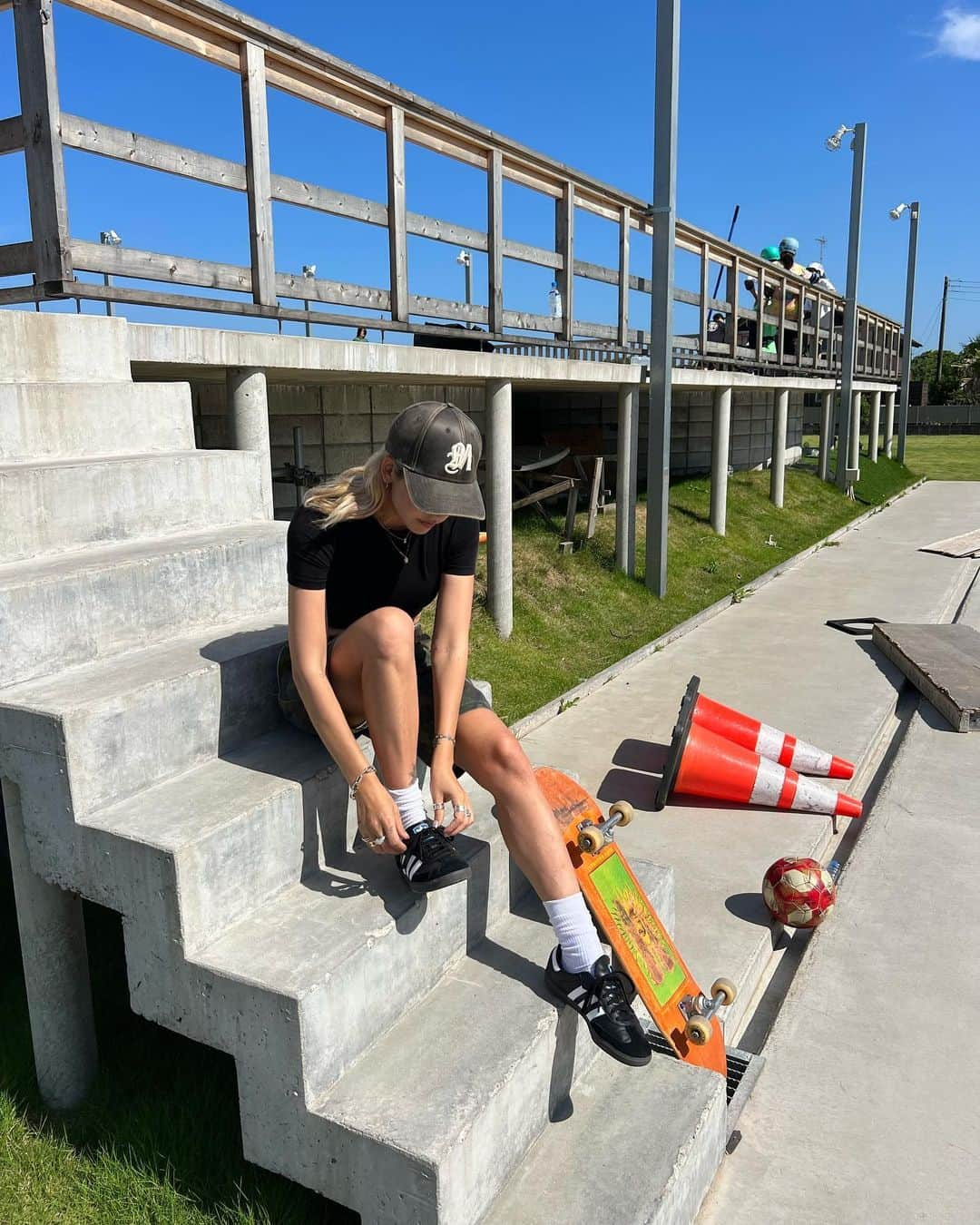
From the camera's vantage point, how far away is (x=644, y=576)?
10297 mm

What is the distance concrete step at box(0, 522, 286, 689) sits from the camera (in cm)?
288

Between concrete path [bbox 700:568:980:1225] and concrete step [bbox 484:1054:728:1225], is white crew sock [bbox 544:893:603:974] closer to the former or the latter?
concrete step [bbox 484:1054:728:1225]

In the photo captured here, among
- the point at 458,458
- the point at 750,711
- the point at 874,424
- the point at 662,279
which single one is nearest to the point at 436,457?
the point at 458,458

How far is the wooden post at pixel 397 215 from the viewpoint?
20.0 feet

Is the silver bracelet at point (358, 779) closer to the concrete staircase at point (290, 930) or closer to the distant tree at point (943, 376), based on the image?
the concrete staircase at point (290, 930)

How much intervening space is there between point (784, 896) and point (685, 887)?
1.56ft

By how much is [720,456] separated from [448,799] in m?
11.4

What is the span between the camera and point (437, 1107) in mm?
2182

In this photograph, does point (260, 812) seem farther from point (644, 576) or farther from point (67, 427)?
point (644, 576)

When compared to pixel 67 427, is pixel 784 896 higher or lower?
lower

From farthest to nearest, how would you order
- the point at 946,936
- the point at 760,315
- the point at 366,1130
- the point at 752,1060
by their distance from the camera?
the point at 760,315, the point at 946,936, the point at 752,1060, the point at 366,1130

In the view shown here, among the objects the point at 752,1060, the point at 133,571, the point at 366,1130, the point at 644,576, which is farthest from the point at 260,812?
the point at 644,576

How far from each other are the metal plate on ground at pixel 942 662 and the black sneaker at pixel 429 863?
16.1 ft

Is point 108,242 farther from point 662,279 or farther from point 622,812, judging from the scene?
point 662,279
